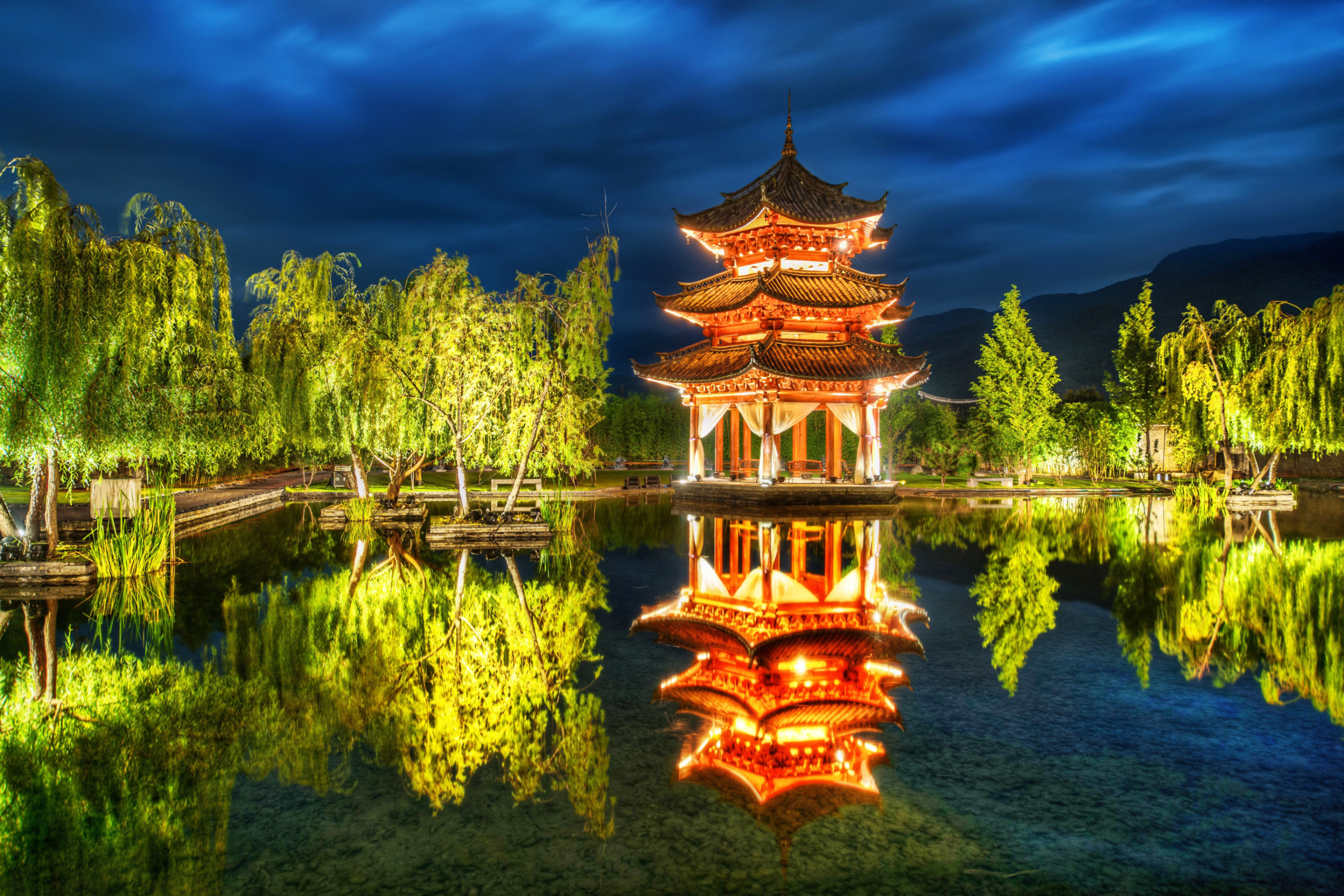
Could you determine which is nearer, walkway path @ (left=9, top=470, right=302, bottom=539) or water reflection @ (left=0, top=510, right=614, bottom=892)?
water reflection @ (left=0, top=510, right=614, bottom=892)

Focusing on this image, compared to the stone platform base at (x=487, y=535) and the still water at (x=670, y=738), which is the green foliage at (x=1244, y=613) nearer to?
the still water at (x=670, y=738)

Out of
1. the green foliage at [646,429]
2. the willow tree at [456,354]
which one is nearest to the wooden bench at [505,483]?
the willow tree at [456,354]

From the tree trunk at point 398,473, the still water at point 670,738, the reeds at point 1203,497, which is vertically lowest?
the still water at point 670,738

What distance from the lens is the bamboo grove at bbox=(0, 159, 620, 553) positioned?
9711 mm

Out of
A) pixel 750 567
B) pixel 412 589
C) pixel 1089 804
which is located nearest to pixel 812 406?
pixel 750 567

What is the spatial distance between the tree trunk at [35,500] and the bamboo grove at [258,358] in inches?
2.2

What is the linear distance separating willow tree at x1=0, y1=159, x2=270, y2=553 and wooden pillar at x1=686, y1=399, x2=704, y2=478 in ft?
63.9

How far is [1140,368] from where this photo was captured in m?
39.6

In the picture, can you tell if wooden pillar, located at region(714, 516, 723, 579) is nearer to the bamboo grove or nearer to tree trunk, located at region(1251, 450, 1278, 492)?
the bamboo grove

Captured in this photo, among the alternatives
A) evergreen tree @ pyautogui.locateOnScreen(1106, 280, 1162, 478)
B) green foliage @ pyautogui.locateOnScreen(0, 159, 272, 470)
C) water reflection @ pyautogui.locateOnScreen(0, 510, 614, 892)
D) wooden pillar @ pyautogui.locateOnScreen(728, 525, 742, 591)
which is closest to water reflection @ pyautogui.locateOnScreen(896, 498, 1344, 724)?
wooden pillar @ pyautogui.locateOnScreen(728, 525, 742, 591)

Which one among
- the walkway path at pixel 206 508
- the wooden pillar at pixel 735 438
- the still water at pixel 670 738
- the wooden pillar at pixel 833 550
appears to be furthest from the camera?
the wooden pillar at pixel 735 438

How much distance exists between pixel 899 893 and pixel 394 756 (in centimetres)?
334

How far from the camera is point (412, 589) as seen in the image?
1030 cm

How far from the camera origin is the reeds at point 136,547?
36.7 feet
